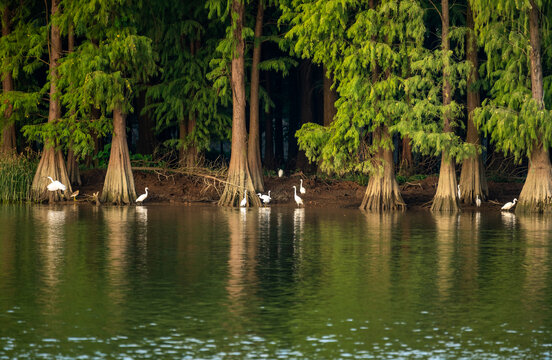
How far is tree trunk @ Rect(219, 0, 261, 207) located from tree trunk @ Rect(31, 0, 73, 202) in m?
6.46

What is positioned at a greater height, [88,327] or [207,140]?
[207,140]

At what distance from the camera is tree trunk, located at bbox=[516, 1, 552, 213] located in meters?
35.9

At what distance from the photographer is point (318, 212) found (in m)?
37.0

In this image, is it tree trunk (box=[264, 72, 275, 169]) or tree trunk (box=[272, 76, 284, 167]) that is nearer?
tree trunk (box=[264, 72, 275, 169])

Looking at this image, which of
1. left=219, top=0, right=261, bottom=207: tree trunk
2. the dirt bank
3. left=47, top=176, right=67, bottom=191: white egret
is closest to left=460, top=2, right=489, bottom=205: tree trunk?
the dirt bank

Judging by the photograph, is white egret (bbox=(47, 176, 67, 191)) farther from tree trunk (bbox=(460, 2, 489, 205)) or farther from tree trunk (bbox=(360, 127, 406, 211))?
tree trunk (bbox=(460, 2, 489, 205))

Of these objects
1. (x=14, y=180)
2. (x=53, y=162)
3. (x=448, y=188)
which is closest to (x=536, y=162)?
(x=448, y=188)

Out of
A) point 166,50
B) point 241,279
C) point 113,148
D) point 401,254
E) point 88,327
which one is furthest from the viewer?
point 166,50

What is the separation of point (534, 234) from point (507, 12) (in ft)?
34.4

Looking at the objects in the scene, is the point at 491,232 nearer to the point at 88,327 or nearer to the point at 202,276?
the point at 202,276

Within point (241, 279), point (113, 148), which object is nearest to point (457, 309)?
point (241, 279)

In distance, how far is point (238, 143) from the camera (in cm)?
4000

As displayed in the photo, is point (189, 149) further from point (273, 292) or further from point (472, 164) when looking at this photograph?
point (273, 292)

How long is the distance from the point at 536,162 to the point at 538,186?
86 cm
